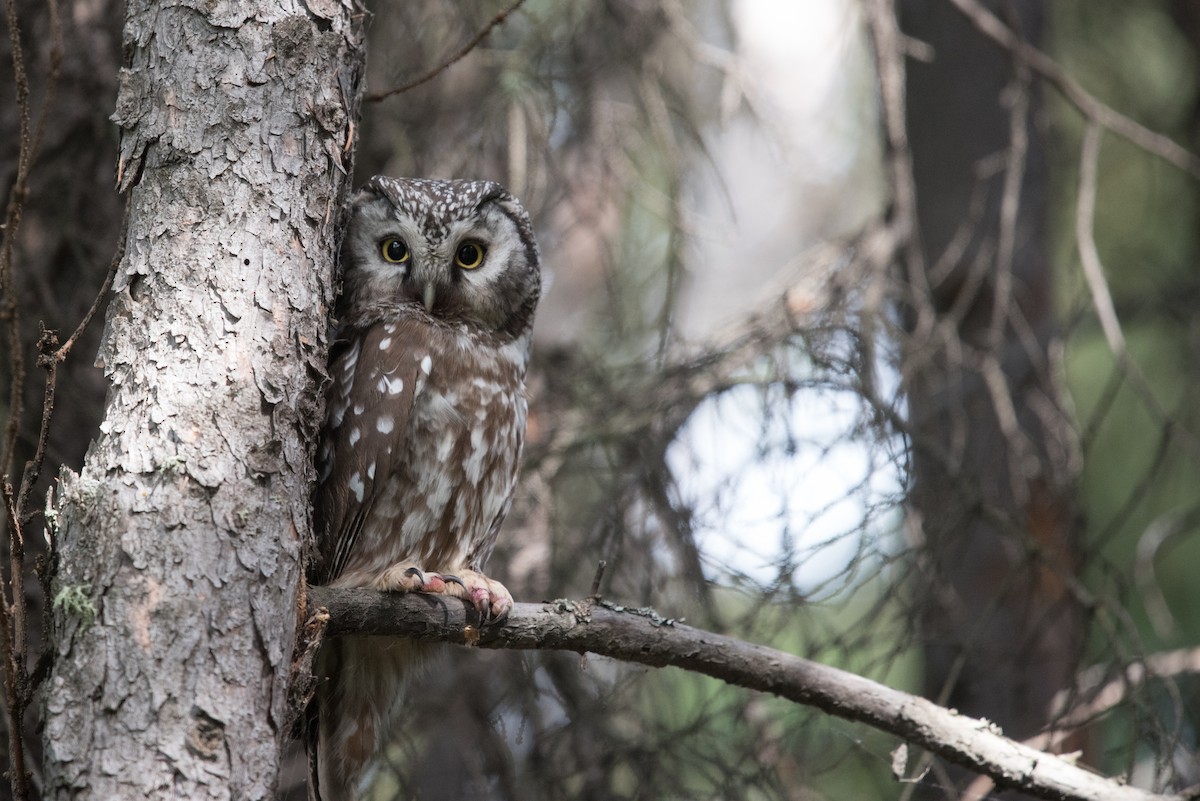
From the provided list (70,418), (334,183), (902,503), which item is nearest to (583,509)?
(902,503)

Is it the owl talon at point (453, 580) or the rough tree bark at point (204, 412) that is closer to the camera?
the rough tree bark at point (204, 412)

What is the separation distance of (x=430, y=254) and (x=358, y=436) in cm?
60

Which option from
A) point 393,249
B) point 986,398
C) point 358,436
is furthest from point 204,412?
point 986,398

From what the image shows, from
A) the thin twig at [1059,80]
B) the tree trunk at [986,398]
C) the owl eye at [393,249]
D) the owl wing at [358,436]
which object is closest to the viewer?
the owl wing at [358,436]

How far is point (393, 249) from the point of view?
3.09 m

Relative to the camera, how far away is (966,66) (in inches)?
201

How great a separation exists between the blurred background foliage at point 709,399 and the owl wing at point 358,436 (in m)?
0.80

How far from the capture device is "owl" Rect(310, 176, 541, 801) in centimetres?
281

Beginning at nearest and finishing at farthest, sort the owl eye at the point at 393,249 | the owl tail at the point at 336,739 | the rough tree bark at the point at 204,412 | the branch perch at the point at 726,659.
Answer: the rough tree bark at the point at 204,412 → the branch perch at the point at 726,659 → the owl tail at the point at 336,739 → the owl eye at the point at 393,249

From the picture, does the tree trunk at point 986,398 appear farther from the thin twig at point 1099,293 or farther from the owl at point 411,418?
the owl at point 411,418

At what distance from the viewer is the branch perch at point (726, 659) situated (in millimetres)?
2502

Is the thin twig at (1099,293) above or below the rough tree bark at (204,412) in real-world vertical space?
above

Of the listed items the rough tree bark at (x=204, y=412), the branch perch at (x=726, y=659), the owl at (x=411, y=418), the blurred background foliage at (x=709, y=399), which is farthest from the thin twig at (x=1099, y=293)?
the rough tree bark at (x=204, y=412)

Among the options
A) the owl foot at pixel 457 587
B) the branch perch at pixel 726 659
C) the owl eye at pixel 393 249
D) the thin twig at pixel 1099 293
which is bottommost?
the branch perch at pixel 726 659
